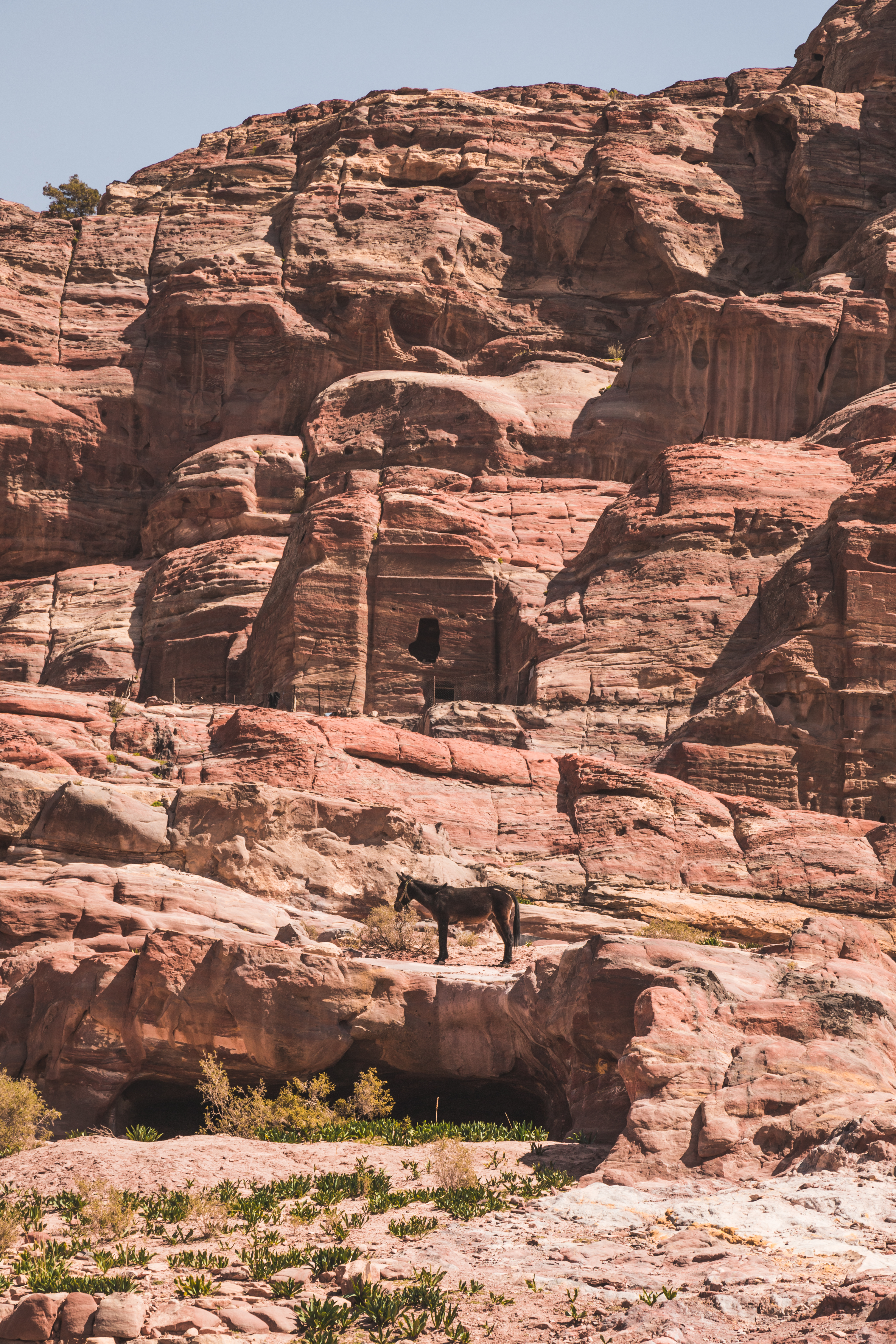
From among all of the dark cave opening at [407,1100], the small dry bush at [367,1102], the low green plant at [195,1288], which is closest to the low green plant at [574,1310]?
the low green plant at [195,1288]

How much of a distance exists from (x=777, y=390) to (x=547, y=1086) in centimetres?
3949

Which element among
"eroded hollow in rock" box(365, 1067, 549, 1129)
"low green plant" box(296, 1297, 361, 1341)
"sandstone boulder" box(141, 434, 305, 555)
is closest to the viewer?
"low green plant" box(296, 1297, 361, 1341)

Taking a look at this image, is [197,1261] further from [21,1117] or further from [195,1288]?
[21,1117]

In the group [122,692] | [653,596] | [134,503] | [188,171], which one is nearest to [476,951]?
[653,596]

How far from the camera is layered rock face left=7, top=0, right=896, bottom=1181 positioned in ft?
63.4

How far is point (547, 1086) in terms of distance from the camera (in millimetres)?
20047

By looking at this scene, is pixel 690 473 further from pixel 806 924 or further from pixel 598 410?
pixel 806 924

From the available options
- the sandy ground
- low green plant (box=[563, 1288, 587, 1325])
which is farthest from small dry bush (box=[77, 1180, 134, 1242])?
low green plant (box=[563, 1288, 587, 1325])

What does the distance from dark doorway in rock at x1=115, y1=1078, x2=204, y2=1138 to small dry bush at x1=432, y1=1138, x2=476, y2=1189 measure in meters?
5.37

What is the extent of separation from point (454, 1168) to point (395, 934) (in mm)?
9835

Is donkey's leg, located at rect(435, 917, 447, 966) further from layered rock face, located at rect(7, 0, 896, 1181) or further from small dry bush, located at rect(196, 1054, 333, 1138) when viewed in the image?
small dry bush, located at rect(196, 1054, 333, 1138)

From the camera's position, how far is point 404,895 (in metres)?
24.9

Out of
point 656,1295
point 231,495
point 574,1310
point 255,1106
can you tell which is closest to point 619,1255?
point 656,1295

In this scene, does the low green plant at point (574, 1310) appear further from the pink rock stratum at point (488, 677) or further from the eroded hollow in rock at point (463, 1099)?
the eroded hollow in rock at point (463, 1099)
